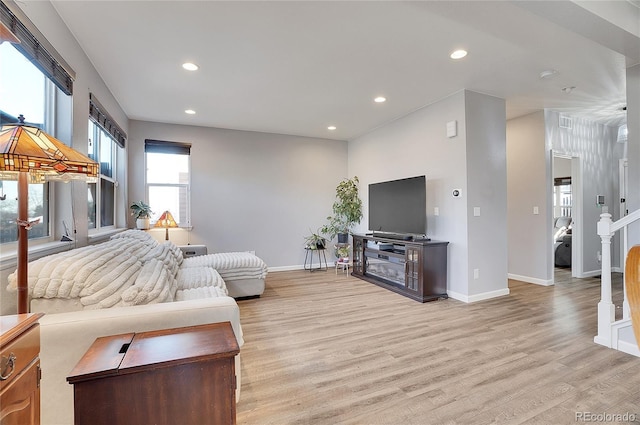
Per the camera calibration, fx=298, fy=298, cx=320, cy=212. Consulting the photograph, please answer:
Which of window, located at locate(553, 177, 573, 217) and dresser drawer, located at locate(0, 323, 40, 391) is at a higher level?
window, located at locate(553, 177, 573, 217)

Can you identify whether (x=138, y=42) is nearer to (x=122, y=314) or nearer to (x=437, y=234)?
(x=122, y=314)

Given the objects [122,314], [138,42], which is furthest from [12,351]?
[138,42]

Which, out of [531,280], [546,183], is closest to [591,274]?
[531,280]

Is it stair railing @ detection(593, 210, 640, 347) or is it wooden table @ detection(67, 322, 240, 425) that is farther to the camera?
stair railing @ detection(593, 210, 640, 347)

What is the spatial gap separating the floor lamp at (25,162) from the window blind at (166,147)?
3899 mm

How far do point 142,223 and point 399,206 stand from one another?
13.0 ft

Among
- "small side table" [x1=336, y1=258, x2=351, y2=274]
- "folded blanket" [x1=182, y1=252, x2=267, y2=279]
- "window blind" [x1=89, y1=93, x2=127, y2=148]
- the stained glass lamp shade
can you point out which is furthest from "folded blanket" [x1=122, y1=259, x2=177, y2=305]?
"small side table" [x1=336, y1=258, x2=351, y2=274]

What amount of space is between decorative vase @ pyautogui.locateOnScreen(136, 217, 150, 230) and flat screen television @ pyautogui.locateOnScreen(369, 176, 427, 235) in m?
3.62

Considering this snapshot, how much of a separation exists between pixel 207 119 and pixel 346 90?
2.45 metres

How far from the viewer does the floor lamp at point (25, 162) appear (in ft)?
3.66

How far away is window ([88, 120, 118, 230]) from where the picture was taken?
334 cm

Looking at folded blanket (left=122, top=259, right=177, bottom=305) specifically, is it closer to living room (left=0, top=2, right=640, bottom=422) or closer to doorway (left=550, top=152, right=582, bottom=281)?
living room (left=0, top=2, right=640, bottom=422)

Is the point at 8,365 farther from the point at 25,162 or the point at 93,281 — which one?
the point at 93,281

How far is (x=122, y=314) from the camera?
1.50 m
